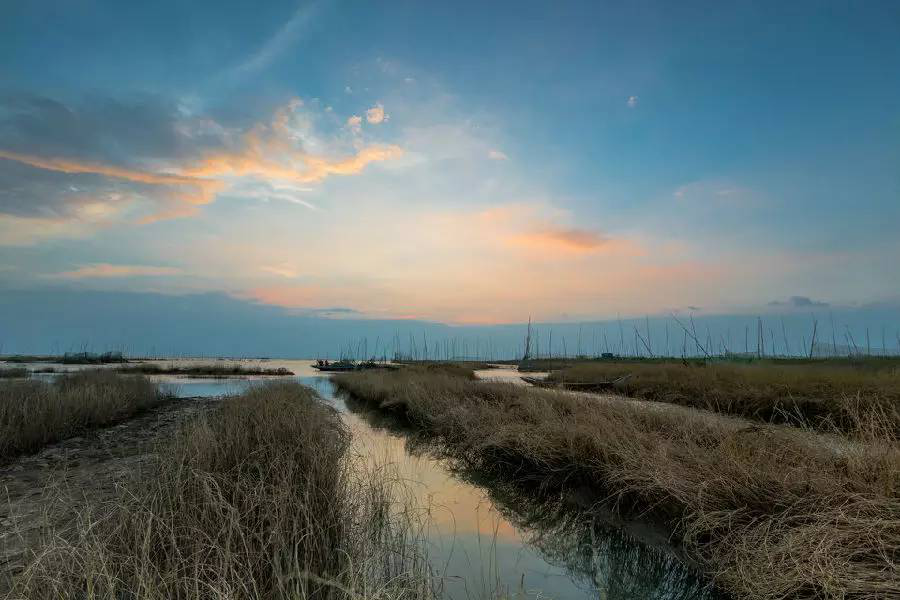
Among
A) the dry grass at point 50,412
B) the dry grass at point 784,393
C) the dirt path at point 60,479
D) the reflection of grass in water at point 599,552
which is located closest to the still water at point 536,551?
the reflection of grass in water at point 599,552

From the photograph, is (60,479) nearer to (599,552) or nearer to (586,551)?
(586,551)

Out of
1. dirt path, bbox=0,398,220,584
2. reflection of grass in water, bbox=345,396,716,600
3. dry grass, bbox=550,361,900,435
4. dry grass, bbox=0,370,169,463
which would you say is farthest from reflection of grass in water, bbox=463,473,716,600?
dry grass, bbox=0,370,169,463

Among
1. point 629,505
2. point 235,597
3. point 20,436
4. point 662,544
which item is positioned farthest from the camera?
point 20,436

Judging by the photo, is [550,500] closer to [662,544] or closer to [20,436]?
[662,544]

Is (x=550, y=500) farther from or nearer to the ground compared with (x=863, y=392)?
nearer to the ground

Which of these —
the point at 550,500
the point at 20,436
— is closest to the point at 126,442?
the point at 20,436

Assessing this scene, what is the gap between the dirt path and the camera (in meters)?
4.30

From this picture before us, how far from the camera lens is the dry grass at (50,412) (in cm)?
904

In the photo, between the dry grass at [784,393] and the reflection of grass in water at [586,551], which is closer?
the reflection of grass in water at [586,551]

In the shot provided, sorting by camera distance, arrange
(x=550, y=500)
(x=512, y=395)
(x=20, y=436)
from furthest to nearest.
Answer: (x=512, y=395)
(x=20, y=436)
(x=550, y=500)

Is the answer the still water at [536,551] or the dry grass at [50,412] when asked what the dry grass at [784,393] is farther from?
the dry grass at [50,412]

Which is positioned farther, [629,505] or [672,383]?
[672,383]

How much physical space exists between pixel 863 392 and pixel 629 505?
353 inches

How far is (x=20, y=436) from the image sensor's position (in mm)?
9062
